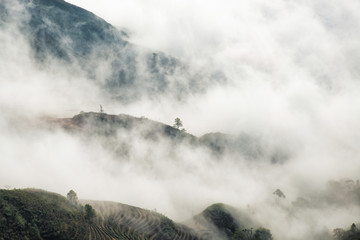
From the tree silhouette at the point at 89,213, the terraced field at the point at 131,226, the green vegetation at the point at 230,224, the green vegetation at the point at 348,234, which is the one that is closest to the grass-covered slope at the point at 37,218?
the tree silhouette at the point at 89,213

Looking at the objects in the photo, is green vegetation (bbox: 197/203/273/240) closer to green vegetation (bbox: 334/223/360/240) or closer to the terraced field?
the terraced field

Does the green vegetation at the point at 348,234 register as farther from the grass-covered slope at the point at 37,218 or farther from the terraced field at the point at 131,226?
the grass-covered slope at the point at 37,218

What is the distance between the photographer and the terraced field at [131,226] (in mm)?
89938

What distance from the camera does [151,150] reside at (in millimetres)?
195375

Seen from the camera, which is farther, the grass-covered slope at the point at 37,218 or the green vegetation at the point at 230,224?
the green vegetation at the point at 230,224

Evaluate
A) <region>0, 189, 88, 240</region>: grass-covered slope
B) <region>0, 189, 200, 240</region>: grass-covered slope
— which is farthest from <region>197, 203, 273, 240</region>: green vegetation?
<region>0, 189, 88, 240</region>: grass-covered slope

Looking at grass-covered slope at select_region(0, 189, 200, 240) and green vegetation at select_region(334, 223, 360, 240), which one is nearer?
grass-covered slope at select_region(0, 189, 200, 240)

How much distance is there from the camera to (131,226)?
9844cm

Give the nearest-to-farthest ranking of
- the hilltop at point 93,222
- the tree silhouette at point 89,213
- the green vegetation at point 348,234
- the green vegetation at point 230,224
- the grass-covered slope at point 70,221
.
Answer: the grass-covered slope at point 70,221 < the hilltop at point 93,222 < the tree silhouette at point 89,213 < the green vegetation at point 348,234 < the green vegetation at point 230,224

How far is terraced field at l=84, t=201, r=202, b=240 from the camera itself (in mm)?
89938

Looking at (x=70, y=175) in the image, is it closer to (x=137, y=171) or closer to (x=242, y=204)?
(x=137, y=171)

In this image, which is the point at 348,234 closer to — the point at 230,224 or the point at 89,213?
the point at 230,224

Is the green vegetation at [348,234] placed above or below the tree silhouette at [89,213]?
below

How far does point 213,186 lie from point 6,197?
480 ft
